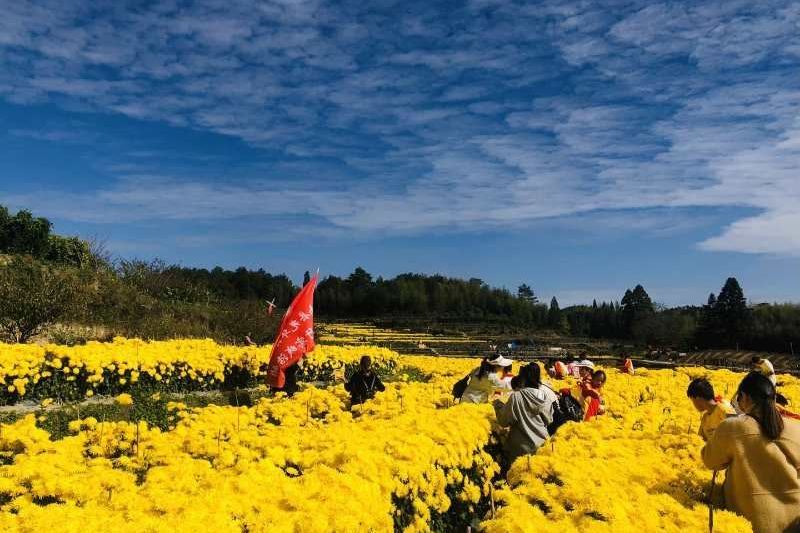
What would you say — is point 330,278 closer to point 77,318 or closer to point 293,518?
point 77,318

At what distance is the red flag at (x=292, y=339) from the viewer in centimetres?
1244

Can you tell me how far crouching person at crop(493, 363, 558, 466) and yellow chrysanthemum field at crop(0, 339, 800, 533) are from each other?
281 millimetres

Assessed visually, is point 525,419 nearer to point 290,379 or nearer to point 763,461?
point 763,461

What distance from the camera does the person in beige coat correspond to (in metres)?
4.53

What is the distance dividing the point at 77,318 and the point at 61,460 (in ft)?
65.9

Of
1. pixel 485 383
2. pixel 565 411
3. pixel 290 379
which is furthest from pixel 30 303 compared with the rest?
pixel 565 411

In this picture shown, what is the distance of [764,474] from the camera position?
4.57 m

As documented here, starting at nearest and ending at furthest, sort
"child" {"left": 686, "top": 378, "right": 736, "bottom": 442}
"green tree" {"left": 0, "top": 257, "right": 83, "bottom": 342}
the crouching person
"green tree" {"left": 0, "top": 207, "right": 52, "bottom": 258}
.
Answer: "child" {"left": 686, "top": 378, "right": 736, "bottom": 442}
the crouching person
"green tree" {"left": 0, "top": 257, "right": 83, "bottom": 342}
"green tree" {"left": 0, "top": 207, "right": 52, "bottom": 258}

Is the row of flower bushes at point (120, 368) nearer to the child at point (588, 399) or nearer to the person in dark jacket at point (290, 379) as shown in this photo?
the person in dark jacket at point (290, 379)

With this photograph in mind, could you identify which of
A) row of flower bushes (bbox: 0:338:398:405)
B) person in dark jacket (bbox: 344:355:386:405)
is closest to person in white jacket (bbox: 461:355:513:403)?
person in dark jacket (bbox: 344:355:386:405)

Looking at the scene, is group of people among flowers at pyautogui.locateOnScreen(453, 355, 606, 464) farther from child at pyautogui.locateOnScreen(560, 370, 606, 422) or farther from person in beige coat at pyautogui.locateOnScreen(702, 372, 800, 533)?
person in beige coat at pyautogui.locateOnScreen(702, 372, 800, 533)

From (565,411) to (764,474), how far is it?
4212 millimetres

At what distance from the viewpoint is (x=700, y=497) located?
206 inches

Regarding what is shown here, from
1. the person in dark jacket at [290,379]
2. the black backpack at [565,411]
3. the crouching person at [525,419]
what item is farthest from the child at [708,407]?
the person in dark jacket at [290,379]
